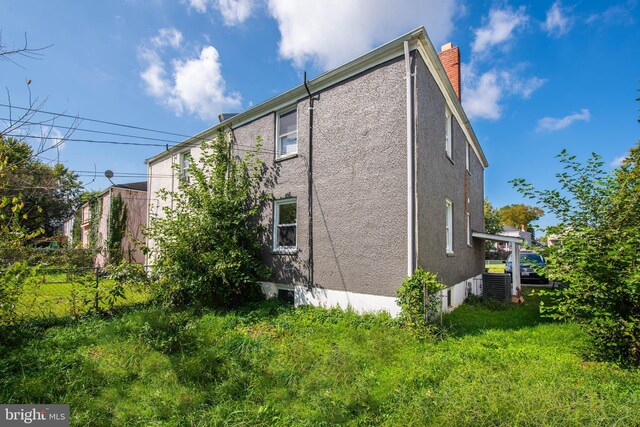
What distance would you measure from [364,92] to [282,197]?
429 centimetres

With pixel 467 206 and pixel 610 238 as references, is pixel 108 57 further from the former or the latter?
pixel 467 206

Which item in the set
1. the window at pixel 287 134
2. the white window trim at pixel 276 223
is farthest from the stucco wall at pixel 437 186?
the window at pixel 287 134

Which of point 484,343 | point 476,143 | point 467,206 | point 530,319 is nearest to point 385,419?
point 484,343

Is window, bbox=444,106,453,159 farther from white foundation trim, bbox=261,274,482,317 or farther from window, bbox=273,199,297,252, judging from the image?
window, bbox=273,199,297,252

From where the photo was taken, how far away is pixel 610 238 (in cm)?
523

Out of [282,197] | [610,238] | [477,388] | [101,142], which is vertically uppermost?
[101,142]

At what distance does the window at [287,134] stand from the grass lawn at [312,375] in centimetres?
597

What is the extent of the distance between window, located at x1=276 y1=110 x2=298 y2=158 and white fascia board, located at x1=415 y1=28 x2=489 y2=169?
177 inches

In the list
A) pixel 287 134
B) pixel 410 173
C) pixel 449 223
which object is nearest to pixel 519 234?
pixel 449 223

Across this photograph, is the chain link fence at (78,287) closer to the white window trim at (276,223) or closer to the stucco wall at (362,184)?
the white window trim at (276,223)

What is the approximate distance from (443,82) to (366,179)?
15.5ft

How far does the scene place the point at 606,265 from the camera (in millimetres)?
5074

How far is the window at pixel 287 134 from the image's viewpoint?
10.5 m

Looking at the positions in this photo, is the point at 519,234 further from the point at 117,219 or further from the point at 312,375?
the point at 117,219
